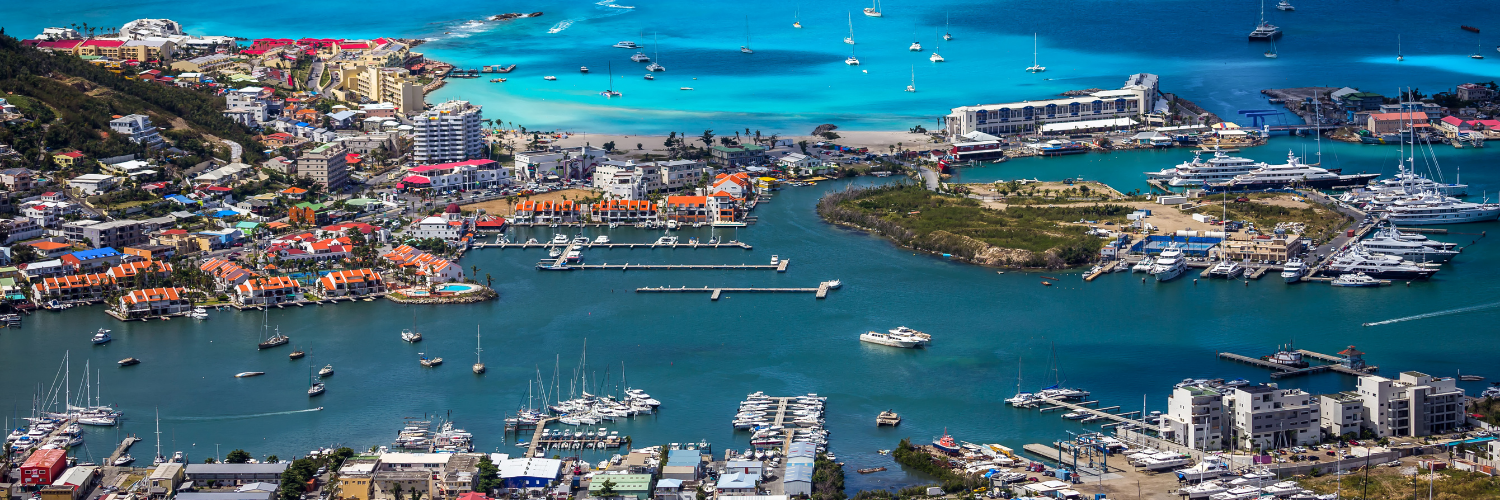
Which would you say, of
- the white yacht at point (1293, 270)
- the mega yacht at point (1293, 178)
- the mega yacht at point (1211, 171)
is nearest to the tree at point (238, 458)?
the white yacht at point (1293, 270)

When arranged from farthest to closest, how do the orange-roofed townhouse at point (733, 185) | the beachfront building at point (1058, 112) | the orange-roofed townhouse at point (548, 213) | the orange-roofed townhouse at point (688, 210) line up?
the beachfront building at point (1058, 112), the orange-roofed townhouse at point (733, 185), the orange-roofed townhouse at point (548, 213), the orange-roofed townhouse at point (688, 210)

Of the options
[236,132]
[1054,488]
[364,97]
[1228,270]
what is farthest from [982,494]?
[364,97]

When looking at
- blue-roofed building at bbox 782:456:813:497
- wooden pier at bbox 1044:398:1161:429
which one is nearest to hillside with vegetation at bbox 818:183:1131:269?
wooden pier at bbox 1044:398:1161:429

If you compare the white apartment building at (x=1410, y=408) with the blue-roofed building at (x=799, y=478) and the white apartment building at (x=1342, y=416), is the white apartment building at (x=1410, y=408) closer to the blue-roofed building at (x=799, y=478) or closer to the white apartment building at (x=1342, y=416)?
the white apartment building at (x=1342, y=416)

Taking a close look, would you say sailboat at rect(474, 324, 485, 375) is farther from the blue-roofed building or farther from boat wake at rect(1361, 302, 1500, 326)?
boat wake at rect(1361, 302, 1500, 326)

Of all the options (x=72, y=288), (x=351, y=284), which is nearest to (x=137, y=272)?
(x=72, y=288)

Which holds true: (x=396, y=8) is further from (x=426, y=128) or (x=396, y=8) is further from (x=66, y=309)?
(x=66, y=309)
